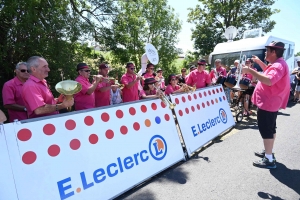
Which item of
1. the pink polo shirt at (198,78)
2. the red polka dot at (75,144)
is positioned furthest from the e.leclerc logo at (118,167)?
the pink polo shirt at (198,78)

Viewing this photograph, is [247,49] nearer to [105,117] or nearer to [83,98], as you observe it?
[83,98]

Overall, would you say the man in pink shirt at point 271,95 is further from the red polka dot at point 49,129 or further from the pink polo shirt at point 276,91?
the red polka dot at point 49,129

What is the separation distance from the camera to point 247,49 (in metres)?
9.15

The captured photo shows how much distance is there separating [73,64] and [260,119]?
20.6 feet

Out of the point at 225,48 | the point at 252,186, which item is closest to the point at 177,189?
the point at 252,186

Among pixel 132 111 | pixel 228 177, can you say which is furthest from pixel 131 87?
pixel 228 177

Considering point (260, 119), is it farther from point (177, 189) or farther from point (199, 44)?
point (199, 44)

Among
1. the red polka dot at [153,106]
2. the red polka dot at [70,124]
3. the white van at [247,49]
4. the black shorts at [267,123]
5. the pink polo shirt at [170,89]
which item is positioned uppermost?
the white van at [247,49]

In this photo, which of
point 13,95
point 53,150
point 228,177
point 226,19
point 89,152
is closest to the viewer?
point 53,150

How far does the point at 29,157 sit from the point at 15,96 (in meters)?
1.70

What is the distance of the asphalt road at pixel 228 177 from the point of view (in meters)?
2.73

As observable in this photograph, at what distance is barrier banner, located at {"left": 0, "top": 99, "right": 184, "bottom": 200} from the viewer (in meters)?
2.09

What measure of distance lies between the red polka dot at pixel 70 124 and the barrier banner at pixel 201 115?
2075 mm

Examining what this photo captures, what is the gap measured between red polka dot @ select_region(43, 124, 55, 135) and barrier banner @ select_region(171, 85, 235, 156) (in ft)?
7.61
